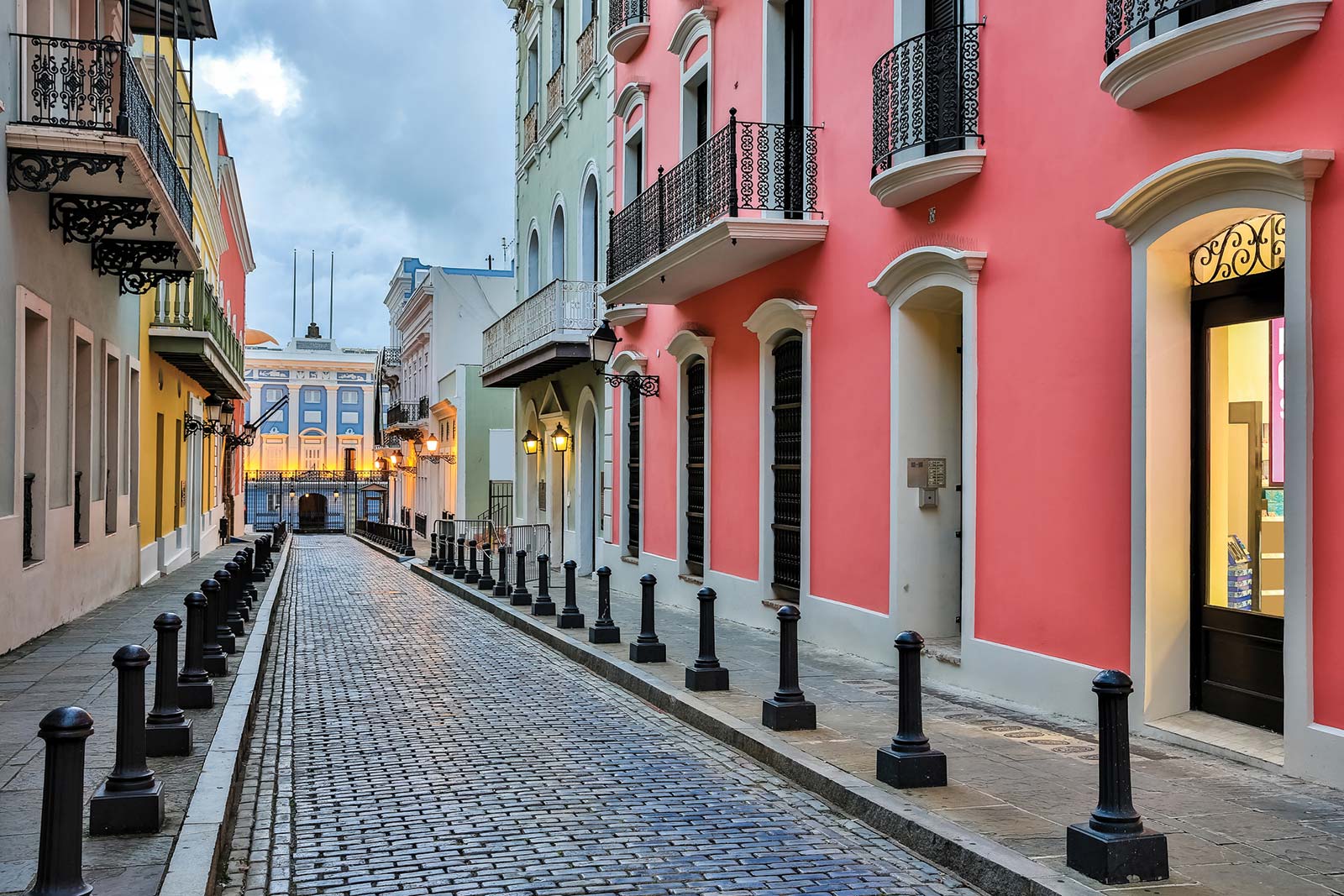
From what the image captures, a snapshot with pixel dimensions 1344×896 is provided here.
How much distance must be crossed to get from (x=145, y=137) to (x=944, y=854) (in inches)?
442

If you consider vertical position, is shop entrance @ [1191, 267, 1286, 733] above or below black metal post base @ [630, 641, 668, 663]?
above

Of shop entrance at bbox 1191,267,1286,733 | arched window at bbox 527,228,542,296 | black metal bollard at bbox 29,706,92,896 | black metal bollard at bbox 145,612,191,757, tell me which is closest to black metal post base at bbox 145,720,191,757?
black metal bollard at bbox 145,612,191,757

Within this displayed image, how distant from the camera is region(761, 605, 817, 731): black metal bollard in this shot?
776 centimetres

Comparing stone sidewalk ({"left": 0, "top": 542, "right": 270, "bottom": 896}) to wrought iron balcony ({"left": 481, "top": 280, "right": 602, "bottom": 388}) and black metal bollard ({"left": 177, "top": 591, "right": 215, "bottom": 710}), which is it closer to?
black metal bollard ({"left": 177, "top": 591, "right": 215, "bottom": 710})

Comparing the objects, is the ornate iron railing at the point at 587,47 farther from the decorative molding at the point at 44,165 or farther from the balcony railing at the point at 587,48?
the decorative molding at the point at 44,165

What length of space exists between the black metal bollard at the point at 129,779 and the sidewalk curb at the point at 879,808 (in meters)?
3.31

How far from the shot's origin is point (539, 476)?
992 inches

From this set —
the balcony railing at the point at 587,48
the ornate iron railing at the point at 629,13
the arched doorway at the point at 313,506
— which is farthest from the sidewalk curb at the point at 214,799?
the arched doorway at the point at 313,506

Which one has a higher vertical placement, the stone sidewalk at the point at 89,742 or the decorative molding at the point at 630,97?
the decorative molding at the point at 630,97

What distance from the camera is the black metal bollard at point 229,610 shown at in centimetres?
1096

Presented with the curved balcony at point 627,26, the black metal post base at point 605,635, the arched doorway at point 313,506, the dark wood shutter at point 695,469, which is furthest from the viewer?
the arched doorway at point 313,506

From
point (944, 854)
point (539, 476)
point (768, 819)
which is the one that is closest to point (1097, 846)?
point (944, 854)

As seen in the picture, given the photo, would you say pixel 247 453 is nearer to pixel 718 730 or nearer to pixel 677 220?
pixel 677 220

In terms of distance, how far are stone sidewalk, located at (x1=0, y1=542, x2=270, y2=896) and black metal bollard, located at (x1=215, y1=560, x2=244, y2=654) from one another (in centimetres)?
34
